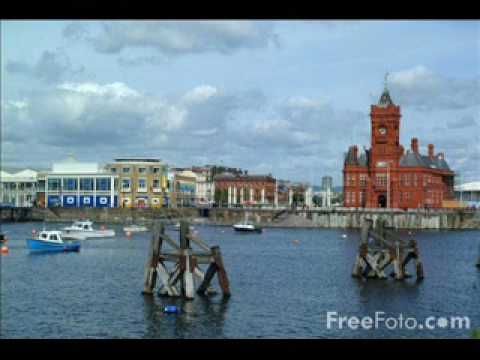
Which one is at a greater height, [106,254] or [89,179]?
[89,179]

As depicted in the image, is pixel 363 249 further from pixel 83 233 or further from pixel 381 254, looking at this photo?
pixel 83 233

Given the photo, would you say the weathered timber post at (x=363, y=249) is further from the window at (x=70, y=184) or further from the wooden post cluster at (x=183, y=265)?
the window at (x=70, y=184)

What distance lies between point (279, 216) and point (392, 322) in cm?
10947

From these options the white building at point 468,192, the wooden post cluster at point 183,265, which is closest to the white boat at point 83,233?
the wooden post cluster at point 183,265

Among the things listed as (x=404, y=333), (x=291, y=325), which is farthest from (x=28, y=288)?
(x=404, y=333)

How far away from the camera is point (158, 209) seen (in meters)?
150

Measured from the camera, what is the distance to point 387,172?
5226 inches

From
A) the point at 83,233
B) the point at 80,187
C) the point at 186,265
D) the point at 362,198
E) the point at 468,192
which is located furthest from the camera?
the point at 468,192

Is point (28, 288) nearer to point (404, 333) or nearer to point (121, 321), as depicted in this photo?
point (121, 321)

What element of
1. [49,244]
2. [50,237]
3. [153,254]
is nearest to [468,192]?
[50,237]
